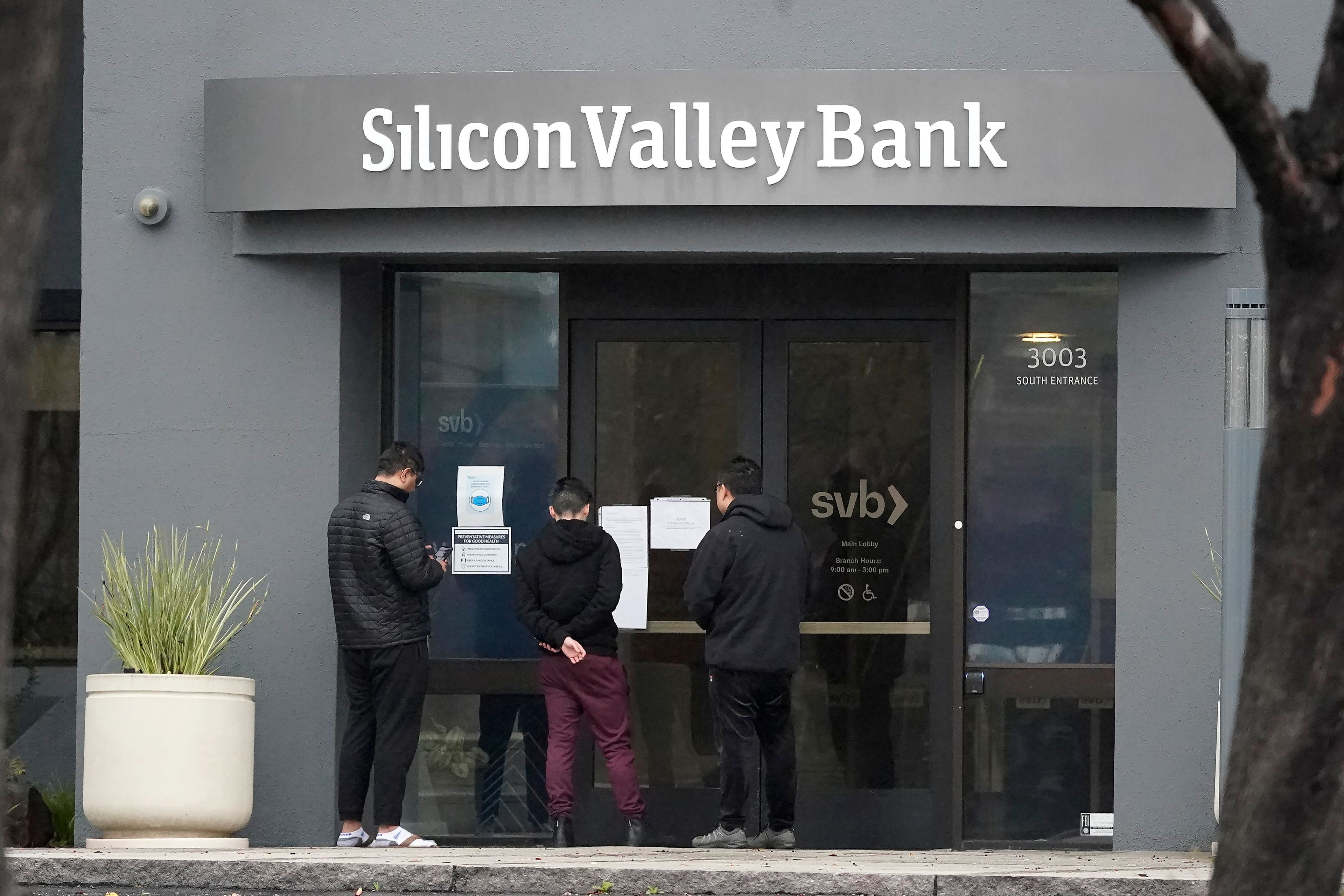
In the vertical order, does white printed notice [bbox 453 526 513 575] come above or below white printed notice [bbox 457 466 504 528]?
below

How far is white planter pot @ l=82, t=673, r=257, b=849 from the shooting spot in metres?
8.70

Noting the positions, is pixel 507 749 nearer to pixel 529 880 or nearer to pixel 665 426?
pixel 665 426

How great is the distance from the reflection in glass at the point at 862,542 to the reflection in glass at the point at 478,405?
133 centimetres

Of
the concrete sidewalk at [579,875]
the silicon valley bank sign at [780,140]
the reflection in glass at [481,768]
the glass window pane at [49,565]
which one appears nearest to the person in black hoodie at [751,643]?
the concrete sidewalk at [579,875]

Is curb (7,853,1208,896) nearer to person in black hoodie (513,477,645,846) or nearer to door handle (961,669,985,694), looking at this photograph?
person in black hoodie (513,477,645,846)

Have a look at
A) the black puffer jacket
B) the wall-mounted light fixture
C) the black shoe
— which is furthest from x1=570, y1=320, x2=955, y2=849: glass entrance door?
the wall-mounted light fixture

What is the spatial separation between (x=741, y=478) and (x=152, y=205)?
3143 millimetres

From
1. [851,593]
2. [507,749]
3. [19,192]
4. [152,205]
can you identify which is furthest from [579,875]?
[19,192]

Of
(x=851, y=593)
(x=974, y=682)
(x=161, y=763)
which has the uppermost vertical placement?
(x=851, y=593)

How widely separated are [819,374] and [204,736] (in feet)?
11.8

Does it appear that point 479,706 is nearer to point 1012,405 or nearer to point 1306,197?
point 1012,405

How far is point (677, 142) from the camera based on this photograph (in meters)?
9.02

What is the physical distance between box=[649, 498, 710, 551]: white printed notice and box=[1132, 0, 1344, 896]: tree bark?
20.3 ft

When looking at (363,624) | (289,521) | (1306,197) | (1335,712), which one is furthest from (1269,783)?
(289,521)
